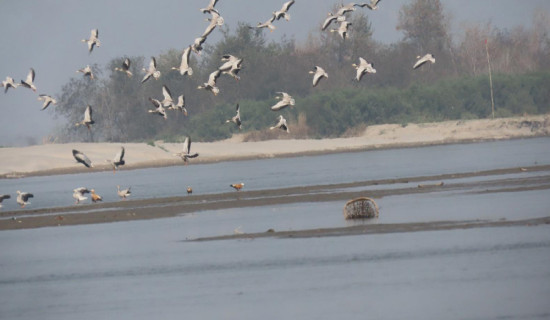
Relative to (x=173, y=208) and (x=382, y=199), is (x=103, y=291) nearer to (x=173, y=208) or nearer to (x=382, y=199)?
(x=382, y=199)

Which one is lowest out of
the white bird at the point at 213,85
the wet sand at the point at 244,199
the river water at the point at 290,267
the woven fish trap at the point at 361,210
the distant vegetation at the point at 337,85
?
the river water at the point at 290,267

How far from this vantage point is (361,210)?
32.0 m

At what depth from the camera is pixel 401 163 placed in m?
53.8

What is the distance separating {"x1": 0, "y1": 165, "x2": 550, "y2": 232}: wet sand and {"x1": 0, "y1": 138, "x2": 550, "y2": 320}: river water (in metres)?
1.32

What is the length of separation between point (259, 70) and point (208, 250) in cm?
5971

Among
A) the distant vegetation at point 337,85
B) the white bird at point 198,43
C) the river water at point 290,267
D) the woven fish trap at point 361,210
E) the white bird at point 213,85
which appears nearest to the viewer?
the river water at point 290,267

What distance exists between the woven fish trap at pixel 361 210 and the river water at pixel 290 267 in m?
0.42

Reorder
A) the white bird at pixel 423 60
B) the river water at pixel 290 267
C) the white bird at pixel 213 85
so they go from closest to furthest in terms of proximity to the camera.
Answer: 1. the river water at pixel 290 267
2. the white bird at pixel 213 85
3. the white bird at pixel 423 60

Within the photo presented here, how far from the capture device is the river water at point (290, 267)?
2047cm

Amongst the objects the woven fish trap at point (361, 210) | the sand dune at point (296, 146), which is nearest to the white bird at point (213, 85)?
the woven fish trap at point (361, 210)

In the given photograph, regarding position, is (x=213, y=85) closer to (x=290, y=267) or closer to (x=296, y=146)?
(x=290, y=267)

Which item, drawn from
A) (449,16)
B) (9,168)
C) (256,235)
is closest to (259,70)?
(9,168)

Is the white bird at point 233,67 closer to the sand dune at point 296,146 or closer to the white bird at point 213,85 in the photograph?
the white bird at point 213,85

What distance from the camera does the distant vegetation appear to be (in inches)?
2990
